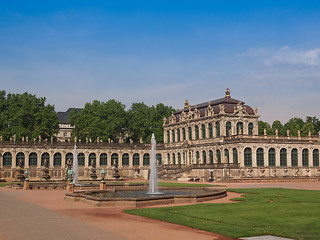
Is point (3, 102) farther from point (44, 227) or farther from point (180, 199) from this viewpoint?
point (44, 227)

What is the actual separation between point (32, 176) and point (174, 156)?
31.6 meters

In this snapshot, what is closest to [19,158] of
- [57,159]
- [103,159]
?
[57,159]

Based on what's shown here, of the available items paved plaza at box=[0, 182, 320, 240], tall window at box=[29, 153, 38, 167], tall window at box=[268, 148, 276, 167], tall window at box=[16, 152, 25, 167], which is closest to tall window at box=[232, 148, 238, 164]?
tall window at box=[268, 148, 276, 167]

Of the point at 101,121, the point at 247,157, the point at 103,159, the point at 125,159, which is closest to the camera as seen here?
the point at 247,157

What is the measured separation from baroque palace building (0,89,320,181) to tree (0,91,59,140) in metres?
8.60

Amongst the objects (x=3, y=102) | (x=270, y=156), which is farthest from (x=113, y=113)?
(x=270, y=156)

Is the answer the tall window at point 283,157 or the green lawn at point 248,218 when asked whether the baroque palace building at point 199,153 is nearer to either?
the tall window at point 283,157

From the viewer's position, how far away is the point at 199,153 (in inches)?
3361

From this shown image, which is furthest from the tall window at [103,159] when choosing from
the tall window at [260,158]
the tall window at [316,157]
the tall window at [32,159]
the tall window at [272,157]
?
the tall window at [316,157]

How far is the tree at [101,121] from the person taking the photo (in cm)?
9812

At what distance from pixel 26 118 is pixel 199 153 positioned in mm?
40686

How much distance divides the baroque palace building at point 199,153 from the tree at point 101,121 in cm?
922

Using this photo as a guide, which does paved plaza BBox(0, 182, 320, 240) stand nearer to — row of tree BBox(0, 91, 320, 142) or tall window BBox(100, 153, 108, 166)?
tall window BBox(100, 153, 108, 166)

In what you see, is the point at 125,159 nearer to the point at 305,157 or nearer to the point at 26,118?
the point at 26,118
